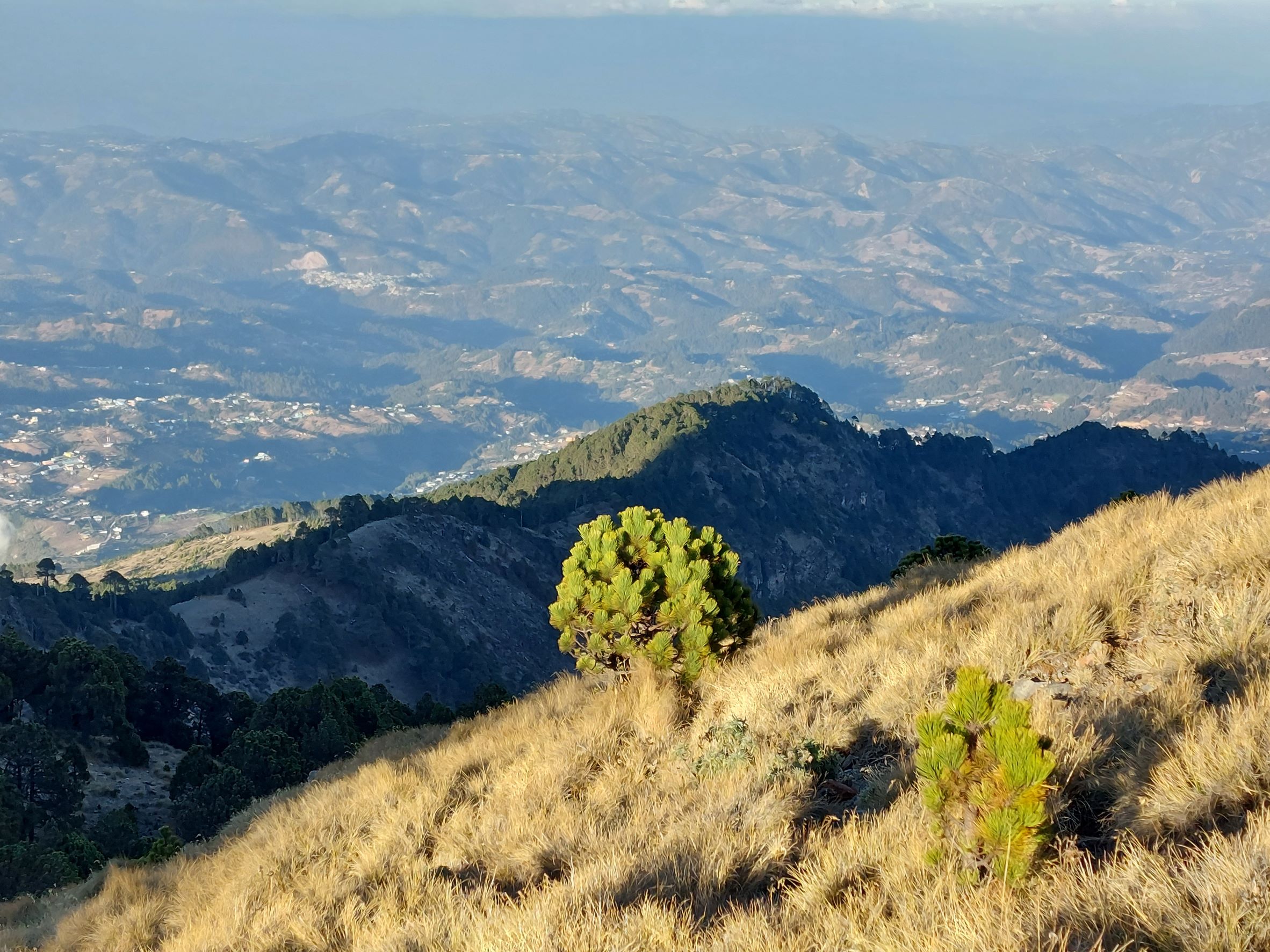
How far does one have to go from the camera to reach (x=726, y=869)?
7.19 meters

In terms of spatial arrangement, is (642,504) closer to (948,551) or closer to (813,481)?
(813,481)

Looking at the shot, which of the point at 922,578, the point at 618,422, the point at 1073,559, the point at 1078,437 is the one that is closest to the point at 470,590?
the point at 618,422

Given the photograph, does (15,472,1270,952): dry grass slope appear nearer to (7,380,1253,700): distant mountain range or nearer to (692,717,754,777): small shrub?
(692,717,754,777): small shrub

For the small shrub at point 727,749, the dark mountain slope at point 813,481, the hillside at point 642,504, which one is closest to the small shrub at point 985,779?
the small shrub at point 727,749

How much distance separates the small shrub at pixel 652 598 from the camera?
13438 mm

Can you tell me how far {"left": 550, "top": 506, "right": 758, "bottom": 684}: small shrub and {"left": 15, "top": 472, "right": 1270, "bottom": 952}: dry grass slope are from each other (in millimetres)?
634

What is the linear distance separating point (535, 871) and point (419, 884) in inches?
38.0

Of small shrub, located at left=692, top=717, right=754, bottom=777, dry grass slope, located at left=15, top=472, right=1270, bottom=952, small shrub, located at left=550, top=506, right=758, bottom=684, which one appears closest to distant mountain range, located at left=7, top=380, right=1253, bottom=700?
small shrub, located at left=550, top=506, right=758, bottom=684

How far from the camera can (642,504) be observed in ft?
327

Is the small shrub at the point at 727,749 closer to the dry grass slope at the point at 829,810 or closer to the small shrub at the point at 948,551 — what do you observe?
the dry grass slope at the point at 829,810

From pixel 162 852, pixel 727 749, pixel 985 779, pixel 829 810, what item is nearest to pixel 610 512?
pixel 162 852

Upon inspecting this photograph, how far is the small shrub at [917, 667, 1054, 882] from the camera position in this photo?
224 inches

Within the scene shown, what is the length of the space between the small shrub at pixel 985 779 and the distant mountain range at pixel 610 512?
67154 mm

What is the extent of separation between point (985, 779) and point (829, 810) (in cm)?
258
